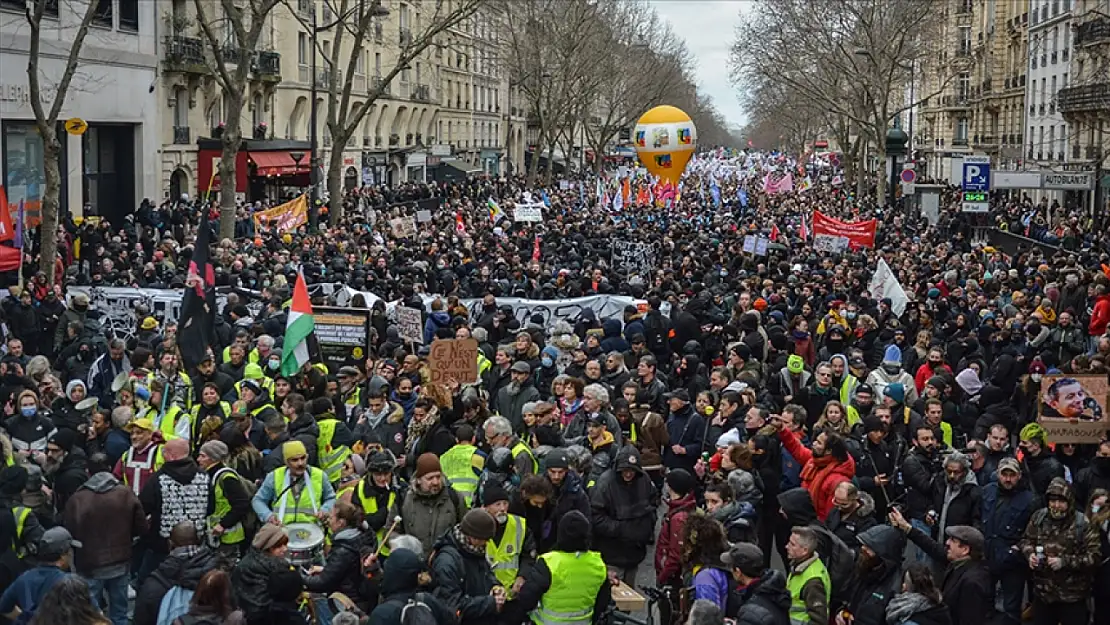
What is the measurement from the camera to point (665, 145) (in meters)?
41.6

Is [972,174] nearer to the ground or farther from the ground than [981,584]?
farther from the ground

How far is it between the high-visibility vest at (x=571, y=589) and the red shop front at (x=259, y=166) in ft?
107

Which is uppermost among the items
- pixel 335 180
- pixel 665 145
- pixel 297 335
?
pixel 665 145

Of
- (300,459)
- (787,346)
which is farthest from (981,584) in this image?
(787,346)

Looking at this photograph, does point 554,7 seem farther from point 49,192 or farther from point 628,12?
point 49,192

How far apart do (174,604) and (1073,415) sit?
21.2ft

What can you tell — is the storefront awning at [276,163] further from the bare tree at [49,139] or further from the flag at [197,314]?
the flag at [197,314]

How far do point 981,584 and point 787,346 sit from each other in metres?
7.46

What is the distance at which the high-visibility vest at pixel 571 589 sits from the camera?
7102 mm

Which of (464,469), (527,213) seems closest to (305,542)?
(464,469)

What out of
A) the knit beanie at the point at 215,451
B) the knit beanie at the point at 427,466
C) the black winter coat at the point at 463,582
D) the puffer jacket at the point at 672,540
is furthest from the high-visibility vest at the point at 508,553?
the knit beanie at the point at 215,451

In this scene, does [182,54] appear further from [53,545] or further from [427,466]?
[53,545]

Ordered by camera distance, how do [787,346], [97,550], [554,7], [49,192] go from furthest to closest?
[554,7]
[49,192]
[787,346]
[97,550]

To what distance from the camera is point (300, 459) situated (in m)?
8.36
